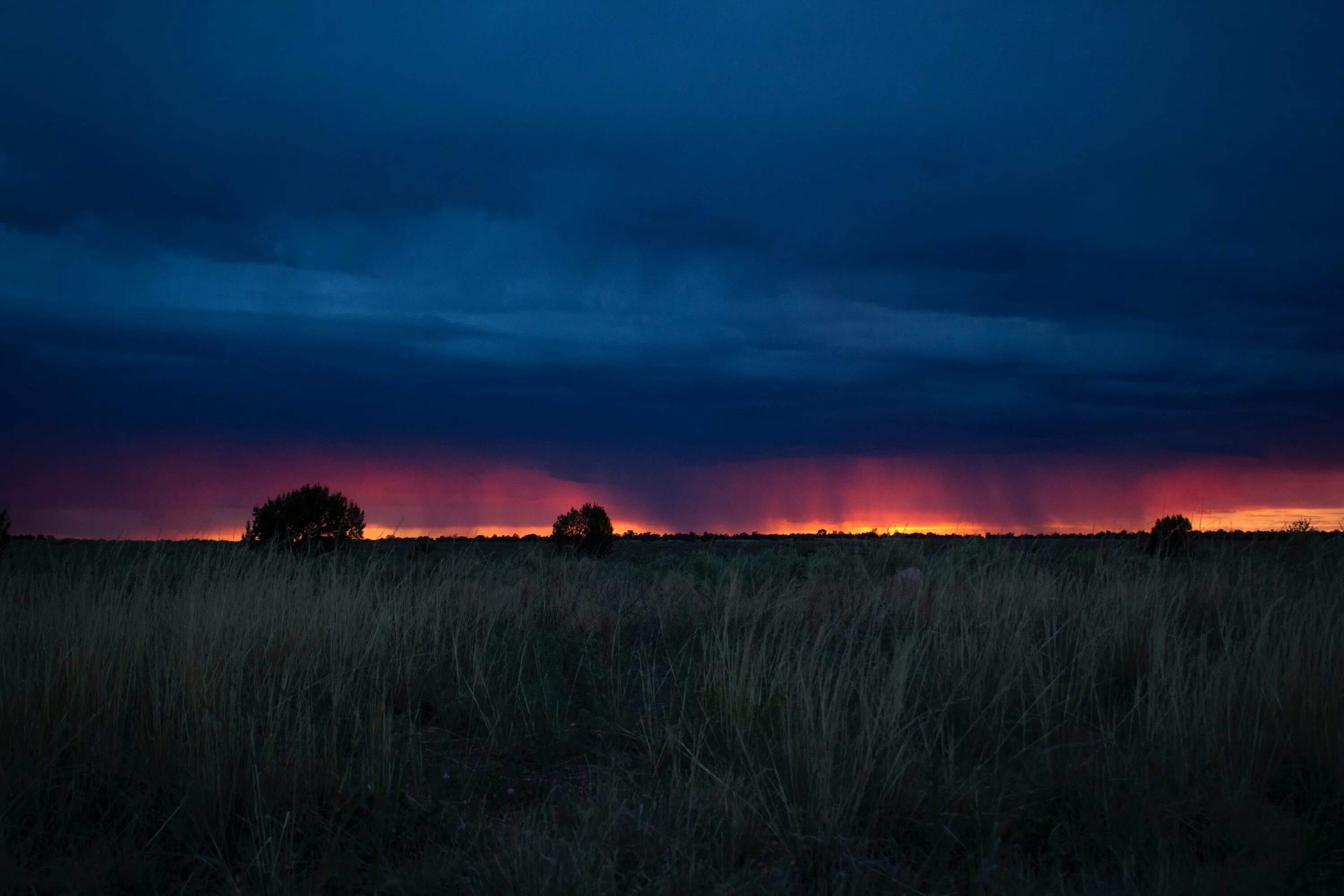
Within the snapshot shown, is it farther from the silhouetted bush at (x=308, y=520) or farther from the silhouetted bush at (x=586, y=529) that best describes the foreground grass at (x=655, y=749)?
the silhouetted bush at (x=586, y=529)

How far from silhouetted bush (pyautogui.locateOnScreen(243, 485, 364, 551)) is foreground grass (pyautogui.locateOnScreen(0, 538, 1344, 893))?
8.33 meters

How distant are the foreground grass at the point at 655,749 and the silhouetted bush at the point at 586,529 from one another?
17.3 m

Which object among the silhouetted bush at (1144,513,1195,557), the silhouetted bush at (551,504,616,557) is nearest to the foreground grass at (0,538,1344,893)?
the silhouetted bush at (1144,513,1195,557)

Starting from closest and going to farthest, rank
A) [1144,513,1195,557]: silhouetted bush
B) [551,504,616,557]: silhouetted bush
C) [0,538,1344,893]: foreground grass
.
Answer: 1. [0,538,1344,893]: foreground grass
2. [1144,513,1195,557]: silhouetted bush
3. [551,504,616,557]: silhouetted bush

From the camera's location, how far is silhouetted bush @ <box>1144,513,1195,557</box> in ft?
51.2

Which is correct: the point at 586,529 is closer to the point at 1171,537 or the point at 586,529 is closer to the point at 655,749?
the point at 1171,537

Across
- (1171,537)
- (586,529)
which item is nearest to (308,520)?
(586,529)

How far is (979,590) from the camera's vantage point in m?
8.48

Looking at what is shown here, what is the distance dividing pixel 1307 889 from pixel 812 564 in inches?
440

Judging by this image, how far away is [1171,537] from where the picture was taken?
594 inches

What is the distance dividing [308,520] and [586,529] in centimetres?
1001

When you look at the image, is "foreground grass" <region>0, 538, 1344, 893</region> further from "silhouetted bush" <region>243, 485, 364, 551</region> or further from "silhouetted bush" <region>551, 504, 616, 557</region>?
"silhouetted bush" <region>551, 504, 616, 557</region>

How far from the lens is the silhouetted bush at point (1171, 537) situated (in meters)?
15.6

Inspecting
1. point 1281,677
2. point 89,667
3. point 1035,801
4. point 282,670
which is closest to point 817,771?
point 1035,801
